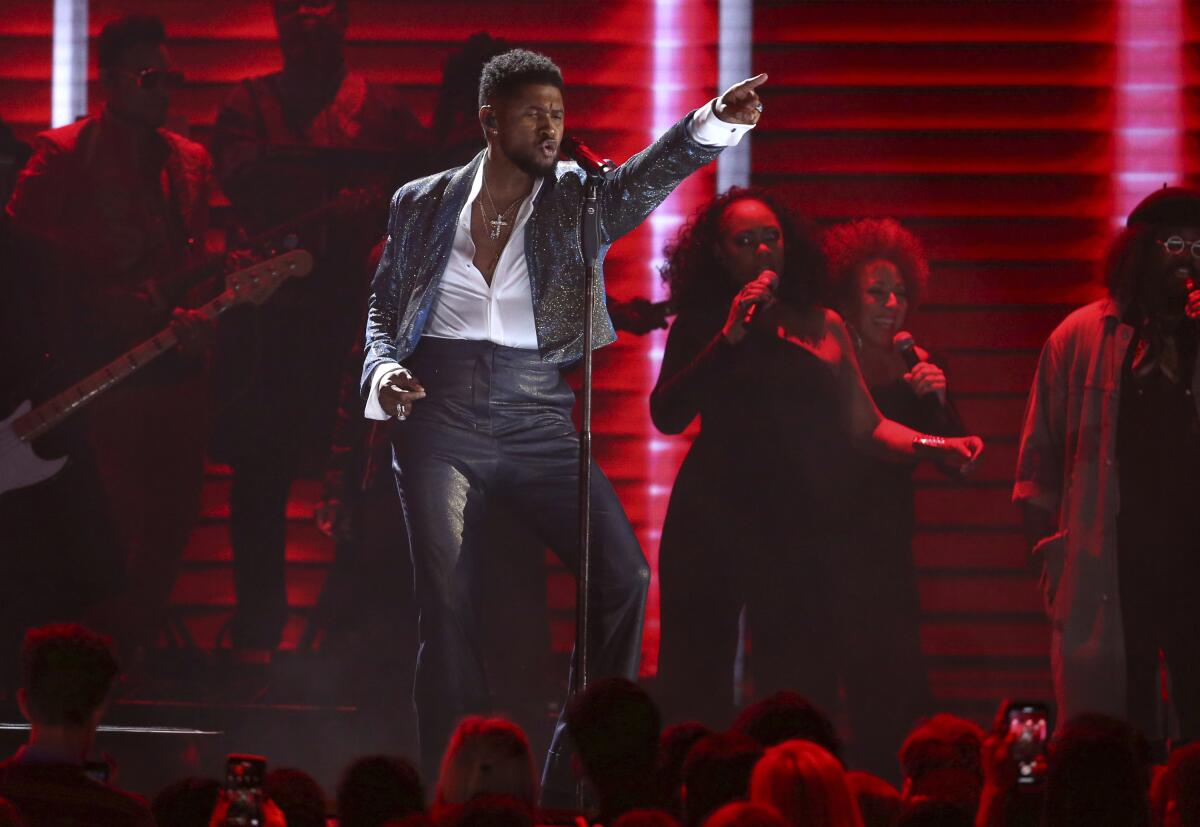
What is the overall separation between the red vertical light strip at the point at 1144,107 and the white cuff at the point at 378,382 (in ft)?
10.3

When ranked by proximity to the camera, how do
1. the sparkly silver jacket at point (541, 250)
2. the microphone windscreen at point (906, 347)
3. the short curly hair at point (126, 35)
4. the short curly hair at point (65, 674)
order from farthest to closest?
1. the short curly hair at point (126, 35)
2. the microphone windscreen at point (906, 347)
3. the sparkly silver jacket at point (541, 250)
4. the short curly hair at point (65, 674)

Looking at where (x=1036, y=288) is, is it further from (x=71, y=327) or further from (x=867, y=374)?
(x=71, y=327)

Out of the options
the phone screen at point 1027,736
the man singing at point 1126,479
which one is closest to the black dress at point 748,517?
the man singing at point 1126,479

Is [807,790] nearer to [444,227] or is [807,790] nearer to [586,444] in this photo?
[586,444]

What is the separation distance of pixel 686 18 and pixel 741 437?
175 centimetres

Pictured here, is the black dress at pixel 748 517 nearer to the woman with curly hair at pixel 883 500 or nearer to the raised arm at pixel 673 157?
the woman with curly hair at pixel 883 500

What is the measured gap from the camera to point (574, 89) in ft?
20.6

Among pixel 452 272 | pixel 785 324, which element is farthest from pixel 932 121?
pixel 452 272

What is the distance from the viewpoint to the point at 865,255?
6004 millimetres

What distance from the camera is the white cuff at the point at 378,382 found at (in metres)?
4.48

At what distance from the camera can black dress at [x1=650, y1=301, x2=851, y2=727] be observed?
549 cm

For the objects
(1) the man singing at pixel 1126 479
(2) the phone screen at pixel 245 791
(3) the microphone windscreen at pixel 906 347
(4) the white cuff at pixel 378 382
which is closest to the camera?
(2) the phone screen at pixel 245 791

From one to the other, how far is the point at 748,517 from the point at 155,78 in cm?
282

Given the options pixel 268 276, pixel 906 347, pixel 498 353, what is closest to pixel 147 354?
pixel 268 276
